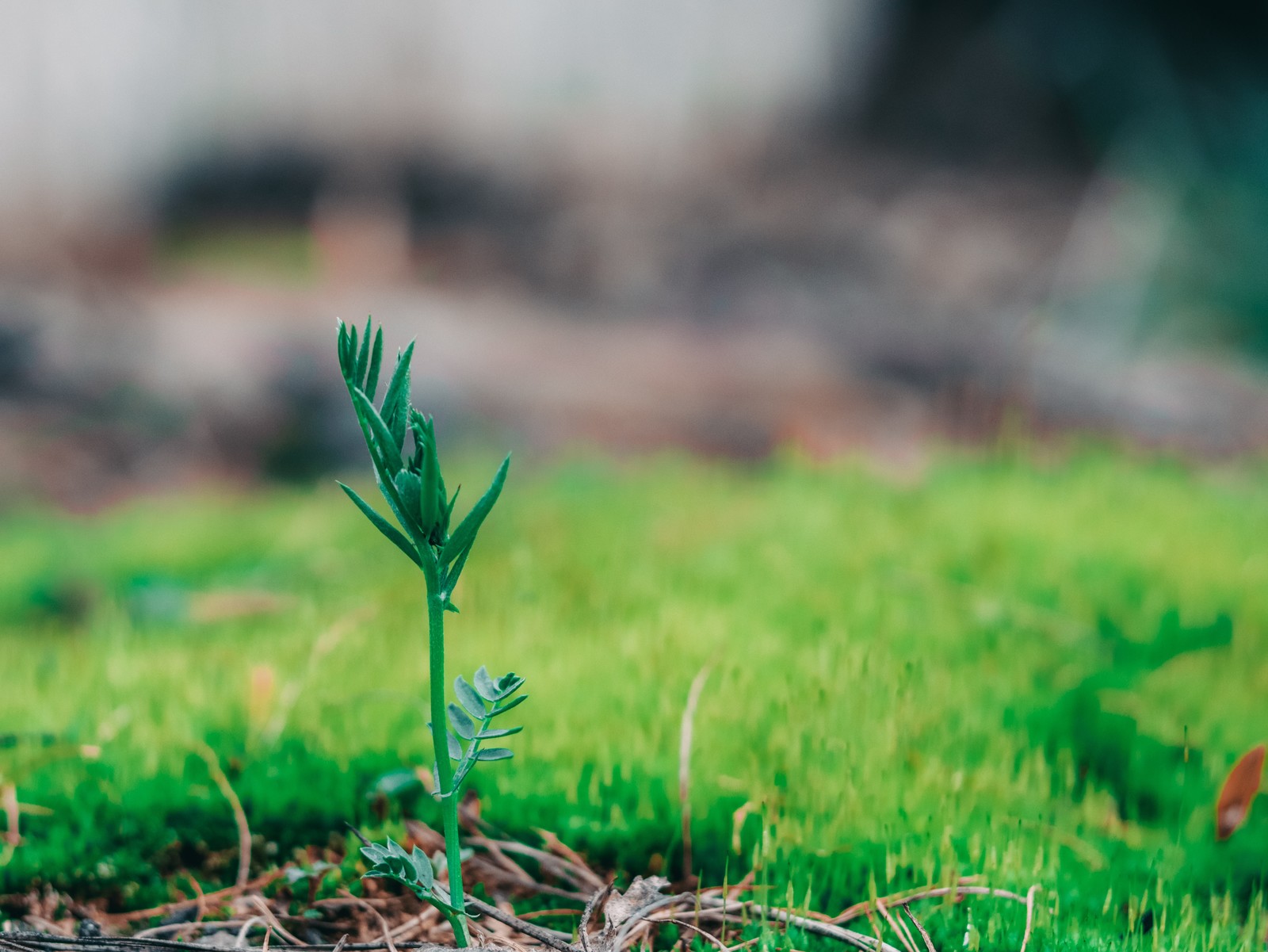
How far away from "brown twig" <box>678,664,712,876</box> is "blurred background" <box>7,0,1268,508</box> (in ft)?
9.20

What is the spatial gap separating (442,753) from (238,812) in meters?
Result: 0.50

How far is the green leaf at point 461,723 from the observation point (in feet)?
3.10

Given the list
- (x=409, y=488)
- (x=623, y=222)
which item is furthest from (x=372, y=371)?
(x=623, y=222)

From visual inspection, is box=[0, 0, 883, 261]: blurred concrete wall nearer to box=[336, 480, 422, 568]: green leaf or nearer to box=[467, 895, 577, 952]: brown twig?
box=[336, 480, 422, 568]: green leaf

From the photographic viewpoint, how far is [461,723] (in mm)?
955

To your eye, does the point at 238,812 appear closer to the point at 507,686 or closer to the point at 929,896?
the point at 507,686

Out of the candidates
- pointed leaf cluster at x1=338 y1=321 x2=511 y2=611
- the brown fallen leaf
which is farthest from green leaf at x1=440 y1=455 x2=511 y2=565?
the brown fallen leaf

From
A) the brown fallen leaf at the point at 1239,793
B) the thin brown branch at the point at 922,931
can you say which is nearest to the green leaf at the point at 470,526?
the thin brown branch at the point at 922,931

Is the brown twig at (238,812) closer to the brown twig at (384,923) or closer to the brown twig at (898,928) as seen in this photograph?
the brown twig at (384,923)

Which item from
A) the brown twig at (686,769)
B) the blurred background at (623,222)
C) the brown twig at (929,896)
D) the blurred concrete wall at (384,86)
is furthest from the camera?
the blurred concrete wall at (384,86)

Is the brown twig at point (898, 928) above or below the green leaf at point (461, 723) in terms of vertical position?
below

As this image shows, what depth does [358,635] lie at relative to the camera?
1.80 meters

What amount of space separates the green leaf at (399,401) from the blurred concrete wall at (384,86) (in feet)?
21.1

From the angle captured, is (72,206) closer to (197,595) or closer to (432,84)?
(432,84)
